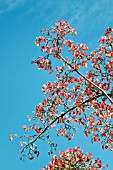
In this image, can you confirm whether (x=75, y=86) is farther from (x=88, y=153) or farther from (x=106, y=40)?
(x=88, y=153)

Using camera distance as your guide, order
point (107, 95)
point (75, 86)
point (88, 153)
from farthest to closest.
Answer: point (75, 86) → point (107, 95) → point (88, 153)

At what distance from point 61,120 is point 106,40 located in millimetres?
3141

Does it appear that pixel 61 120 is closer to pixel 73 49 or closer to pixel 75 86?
pixel 75 86

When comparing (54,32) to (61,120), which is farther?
(61,120)

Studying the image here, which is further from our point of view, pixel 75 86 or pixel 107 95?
pixel 75 86

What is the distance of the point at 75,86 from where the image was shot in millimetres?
12578

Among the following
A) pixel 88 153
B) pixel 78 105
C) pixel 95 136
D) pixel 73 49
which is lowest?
pixel 88 153

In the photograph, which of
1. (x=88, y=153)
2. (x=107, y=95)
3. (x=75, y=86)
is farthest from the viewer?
(x=75, y=86)

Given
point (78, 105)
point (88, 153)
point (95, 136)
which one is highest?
point (78, 105)

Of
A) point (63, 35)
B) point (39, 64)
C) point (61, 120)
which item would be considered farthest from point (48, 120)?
point (63, 35)

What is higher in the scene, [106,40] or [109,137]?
[106,40]

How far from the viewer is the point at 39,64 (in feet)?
39.1

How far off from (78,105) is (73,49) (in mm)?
1891

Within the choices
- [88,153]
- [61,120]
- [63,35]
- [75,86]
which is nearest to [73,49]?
[63,35]
